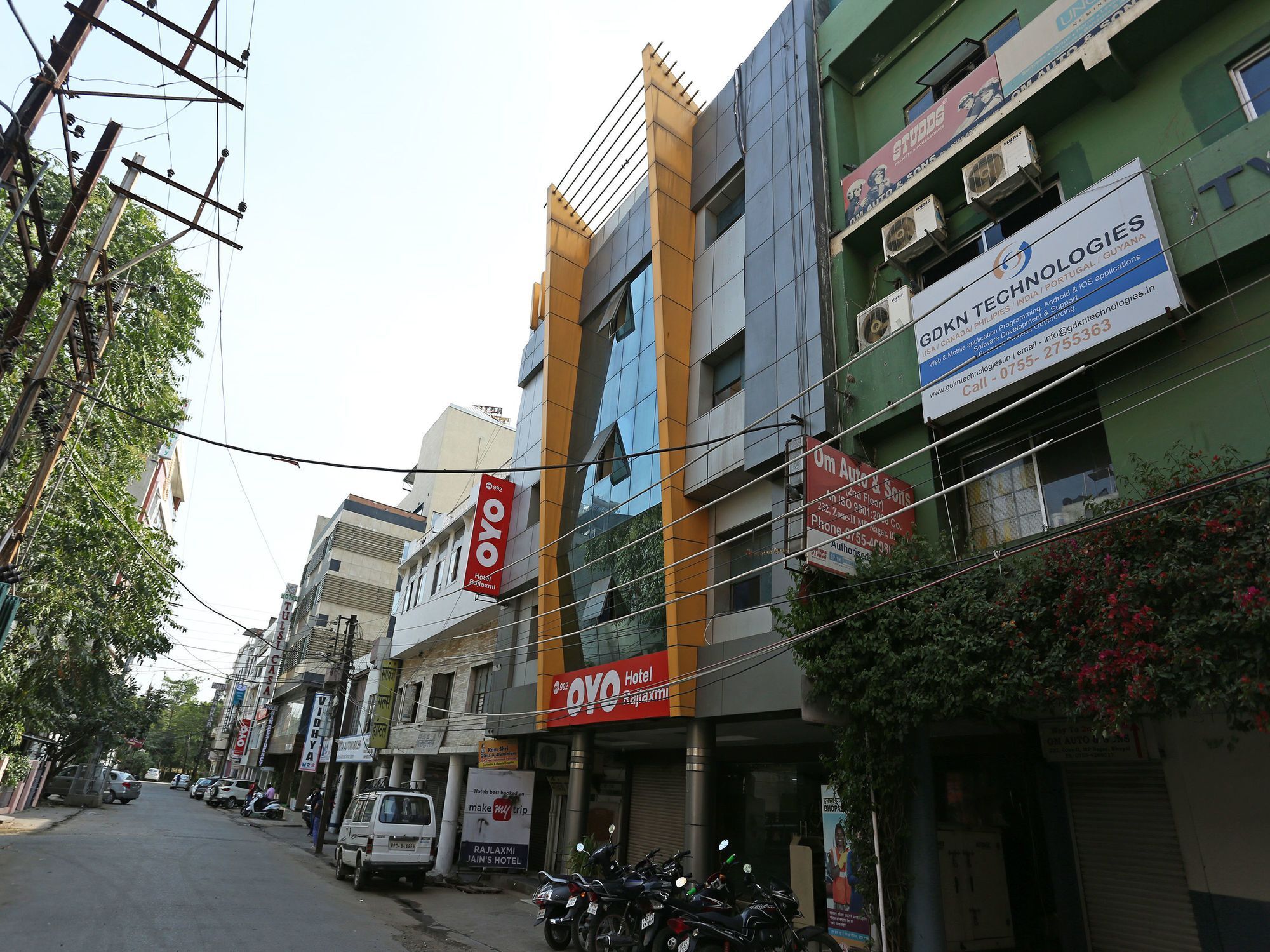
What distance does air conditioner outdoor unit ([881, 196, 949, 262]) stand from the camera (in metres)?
11.3

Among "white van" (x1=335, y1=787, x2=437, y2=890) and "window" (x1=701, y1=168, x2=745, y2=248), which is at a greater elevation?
"window" (x1=701, y1=168, x2=745, y2=248)

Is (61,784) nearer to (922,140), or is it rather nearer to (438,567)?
(438,567)

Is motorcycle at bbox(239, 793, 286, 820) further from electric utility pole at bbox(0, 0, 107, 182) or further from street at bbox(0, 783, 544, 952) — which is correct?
electric utility pole at bbox(0, 0, 107, 182)

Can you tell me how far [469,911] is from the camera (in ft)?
46.8

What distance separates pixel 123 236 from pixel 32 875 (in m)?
14.0

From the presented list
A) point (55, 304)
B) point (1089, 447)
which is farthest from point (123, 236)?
point (1089, 447)

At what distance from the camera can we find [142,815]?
107ft

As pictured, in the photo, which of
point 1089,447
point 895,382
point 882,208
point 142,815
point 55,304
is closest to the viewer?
point 1089,447

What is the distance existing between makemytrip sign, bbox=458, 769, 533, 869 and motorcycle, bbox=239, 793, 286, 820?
27.6 m

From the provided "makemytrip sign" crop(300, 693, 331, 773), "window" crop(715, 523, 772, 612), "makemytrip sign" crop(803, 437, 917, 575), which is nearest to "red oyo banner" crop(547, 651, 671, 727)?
"window" crop(715, 523, 772, 612)

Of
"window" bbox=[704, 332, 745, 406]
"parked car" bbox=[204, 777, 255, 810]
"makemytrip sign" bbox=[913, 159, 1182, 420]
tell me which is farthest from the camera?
"parked car" bbox=[204, 777, 255, 810]

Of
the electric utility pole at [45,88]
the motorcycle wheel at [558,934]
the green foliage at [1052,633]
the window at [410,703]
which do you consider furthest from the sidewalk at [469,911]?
the electric utility pole at [45,88]

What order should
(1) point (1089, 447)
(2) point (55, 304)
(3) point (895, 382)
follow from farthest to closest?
(2) point (55, 304)
(3) point (895, 382)
(1) point (1089, 447)

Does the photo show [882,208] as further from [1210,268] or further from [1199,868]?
[1199,868]
